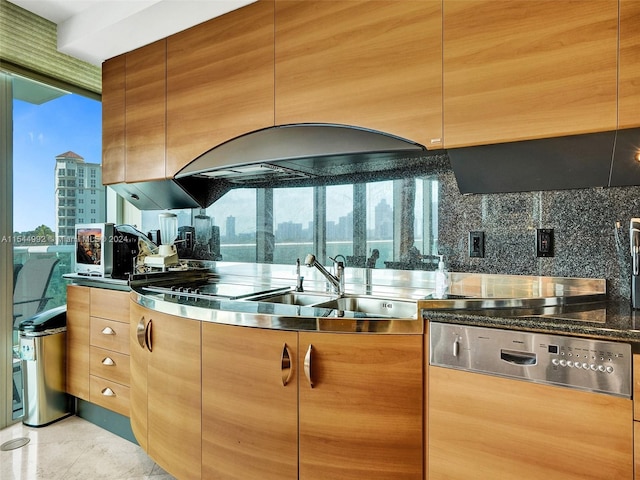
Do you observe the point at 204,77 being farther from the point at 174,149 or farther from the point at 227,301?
the point at 227,301

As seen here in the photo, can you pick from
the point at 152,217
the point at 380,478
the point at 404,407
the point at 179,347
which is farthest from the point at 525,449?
Answer: the point at 152,217

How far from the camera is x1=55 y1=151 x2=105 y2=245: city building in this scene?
2.91m

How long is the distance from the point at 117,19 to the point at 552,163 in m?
2.44

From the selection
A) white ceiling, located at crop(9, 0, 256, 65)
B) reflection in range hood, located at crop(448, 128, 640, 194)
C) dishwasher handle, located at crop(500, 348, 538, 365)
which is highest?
white ceiling, located at crop(9, 0, 256, 65)

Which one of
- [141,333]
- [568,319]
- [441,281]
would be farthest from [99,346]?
[568,319]

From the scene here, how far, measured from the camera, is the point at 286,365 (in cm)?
142

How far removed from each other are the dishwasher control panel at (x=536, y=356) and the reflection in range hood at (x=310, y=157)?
2.55 ft

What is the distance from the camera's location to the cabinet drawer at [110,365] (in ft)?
7.48

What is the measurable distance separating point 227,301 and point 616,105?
1.56 metres

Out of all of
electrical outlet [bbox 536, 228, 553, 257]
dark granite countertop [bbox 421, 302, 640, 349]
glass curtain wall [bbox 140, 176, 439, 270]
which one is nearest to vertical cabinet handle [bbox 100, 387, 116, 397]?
glass curtain wall [bbox 140, 176, 439, 270]

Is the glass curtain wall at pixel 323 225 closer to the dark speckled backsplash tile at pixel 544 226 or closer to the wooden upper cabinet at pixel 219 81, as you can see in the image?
the dark speckled backsplash tile at pixel 544 226

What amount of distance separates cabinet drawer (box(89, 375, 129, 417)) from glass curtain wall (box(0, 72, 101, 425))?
1.88ft

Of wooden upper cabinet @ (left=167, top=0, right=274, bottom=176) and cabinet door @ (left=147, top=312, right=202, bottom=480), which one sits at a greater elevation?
wooden upper cabinet @ (left=167, top=0, right=274, bottom=176)

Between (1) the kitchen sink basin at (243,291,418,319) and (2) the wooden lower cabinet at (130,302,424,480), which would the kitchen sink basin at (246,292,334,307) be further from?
(2) the wooden lower cabinet at (130,302,424,480)
